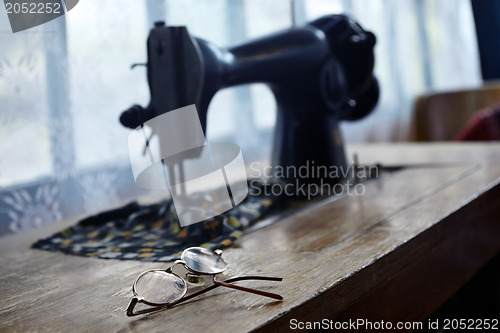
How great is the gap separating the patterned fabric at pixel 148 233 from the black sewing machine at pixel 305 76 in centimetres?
15

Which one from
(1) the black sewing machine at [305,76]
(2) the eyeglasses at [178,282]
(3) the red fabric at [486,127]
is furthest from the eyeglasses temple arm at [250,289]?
(3) the red fabric at [486,127]

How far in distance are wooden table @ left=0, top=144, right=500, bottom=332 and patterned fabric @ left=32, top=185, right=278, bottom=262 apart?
0.03 meters

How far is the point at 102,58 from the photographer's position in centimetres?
128

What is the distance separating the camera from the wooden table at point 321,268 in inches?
20.3

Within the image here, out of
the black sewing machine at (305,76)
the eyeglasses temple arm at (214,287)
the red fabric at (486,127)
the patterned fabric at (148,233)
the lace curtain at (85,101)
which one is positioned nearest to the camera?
the eyeglasses temple arm at (214,287)

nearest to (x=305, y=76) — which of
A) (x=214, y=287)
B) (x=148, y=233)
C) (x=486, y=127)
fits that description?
(x=148, y=233)

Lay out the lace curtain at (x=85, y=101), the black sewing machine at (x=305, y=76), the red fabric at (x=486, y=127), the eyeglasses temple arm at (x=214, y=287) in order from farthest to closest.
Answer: the red fabric at (x=486, y=127) → the lace curtain at (x=85, y=101) → the black sewing machine at (x=305, y=76) → the eyeglasses temple arm at (x=214, y=287)

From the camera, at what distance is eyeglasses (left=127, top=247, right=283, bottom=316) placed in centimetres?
53

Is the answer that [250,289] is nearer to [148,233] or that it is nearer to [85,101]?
[148,233]

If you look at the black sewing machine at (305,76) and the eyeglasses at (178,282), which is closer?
the eyeglasses at (178,282)

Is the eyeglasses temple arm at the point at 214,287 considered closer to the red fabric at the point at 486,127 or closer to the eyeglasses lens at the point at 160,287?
the eyeglasses lens at the point at 160,287

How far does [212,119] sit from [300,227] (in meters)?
0.87

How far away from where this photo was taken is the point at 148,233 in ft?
2.80

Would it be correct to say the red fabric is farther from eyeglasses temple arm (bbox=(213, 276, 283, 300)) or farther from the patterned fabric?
eyeglasses temple arm (bbox=(213, 276, 283, 300))
